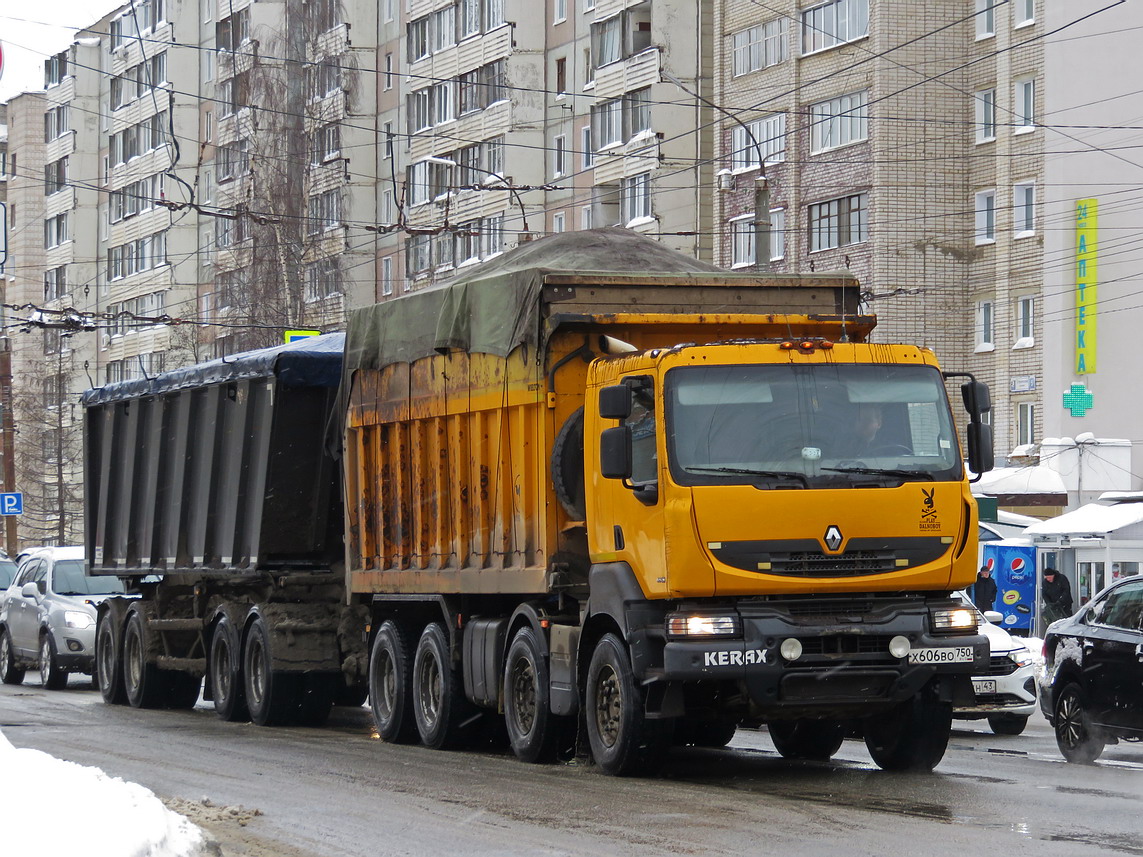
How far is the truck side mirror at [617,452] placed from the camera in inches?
494

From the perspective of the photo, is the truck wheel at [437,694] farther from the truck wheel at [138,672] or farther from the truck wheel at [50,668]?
the truck wheel at [50,668]

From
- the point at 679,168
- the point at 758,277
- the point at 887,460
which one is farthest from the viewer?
the point at 679,168

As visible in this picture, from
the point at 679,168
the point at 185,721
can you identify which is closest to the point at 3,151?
the point at 679,168

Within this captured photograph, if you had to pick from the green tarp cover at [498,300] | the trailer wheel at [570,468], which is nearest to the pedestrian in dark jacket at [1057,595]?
the green tarp cover at [498,300]

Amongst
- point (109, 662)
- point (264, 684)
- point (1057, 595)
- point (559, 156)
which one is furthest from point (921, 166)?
point (264, 684)

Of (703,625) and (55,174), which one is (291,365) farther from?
(55,174)

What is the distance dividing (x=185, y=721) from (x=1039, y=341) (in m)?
32.8

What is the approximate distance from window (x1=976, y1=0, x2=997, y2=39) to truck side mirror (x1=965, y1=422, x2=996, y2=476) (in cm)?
3828

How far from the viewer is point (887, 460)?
41.0 ft

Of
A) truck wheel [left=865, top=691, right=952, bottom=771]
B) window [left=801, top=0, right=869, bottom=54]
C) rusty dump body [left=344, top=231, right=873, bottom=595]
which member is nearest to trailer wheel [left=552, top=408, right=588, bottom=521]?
rusty dump body [left=344, top=231, right=873, bottom=595]

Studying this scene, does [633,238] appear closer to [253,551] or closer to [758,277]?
[758,277]

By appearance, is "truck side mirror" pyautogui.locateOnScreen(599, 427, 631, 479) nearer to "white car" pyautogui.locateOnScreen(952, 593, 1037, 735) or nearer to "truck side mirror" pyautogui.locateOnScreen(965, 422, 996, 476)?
"truck side mirror" pyautogui.locateOnScreen(965, 422, 996, 476)

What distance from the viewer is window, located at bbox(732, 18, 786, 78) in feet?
169

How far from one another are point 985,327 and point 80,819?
1766 inches
